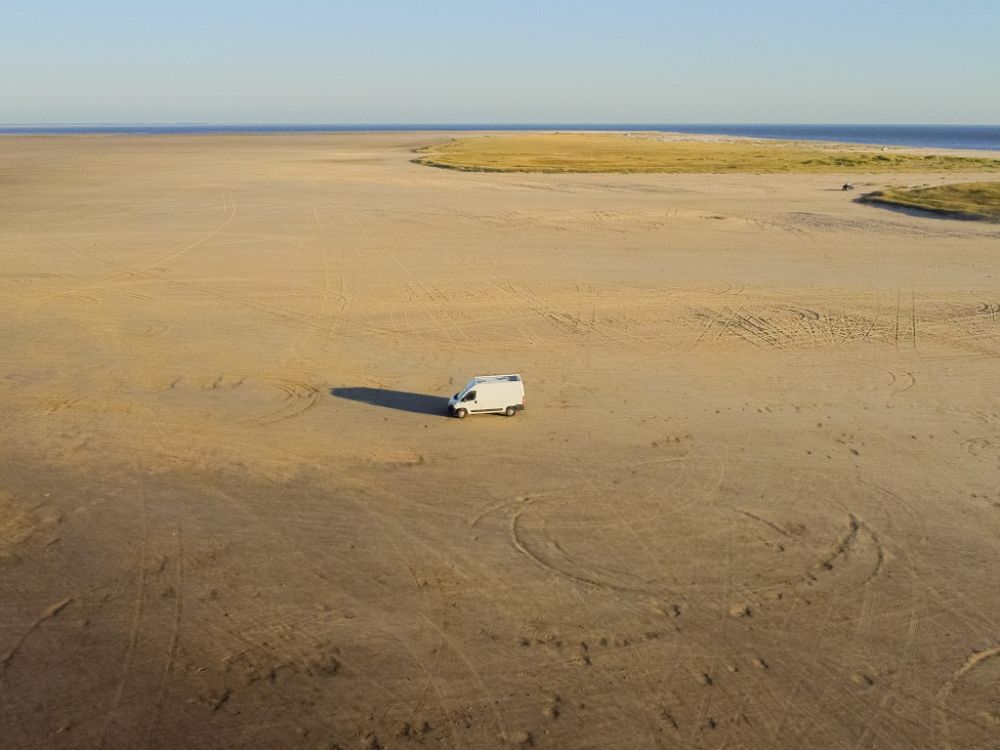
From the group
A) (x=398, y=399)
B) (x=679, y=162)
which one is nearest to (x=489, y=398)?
(x=398, y=399)

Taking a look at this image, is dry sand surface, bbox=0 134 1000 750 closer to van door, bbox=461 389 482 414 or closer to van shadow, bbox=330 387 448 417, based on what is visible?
van shadow, bbox=330 387 448 417

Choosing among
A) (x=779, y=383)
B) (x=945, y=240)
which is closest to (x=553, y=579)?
(x=779, y=383)

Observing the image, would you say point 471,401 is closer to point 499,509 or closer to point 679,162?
point 499,509

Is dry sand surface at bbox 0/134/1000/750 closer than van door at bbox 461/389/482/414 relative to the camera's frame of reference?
Yes

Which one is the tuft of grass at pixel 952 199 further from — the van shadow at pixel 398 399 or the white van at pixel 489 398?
the van shadow at pixel 398 399

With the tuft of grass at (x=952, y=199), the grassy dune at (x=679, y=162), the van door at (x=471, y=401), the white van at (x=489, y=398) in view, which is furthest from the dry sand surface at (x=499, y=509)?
the grassy dune at (x=679, y=162)

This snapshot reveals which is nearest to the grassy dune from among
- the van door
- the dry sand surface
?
the dry sand surface

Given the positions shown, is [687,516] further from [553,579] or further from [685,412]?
[685,412]
